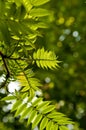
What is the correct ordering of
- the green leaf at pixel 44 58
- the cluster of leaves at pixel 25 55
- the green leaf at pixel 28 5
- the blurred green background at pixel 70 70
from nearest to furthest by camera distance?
the cluster of leaves at pixel 25 55, the green leaf at pixel 28 5, the green leaf at pixel 44 58, the blurred green background at pixel 70 70

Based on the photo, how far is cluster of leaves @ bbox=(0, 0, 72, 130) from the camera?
46.6 inches

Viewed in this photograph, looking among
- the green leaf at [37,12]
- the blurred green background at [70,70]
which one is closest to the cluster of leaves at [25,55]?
the green leaf at [37,12]

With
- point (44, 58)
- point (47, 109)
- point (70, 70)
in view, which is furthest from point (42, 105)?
point (70, 70)

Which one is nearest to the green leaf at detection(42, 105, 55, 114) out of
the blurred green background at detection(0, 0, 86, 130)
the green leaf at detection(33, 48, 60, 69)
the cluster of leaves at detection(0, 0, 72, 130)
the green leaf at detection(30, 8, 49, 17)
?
the cluster of leaves at detection(0, 0, 72, 130)

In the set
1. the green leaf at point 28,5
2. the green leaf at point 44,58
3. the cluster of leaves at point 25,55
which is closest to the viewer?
the cluster of leaves at point 25,55

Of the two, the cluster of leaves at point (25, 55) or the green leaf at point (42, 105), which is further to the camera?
the green leaf at point (42, 105)

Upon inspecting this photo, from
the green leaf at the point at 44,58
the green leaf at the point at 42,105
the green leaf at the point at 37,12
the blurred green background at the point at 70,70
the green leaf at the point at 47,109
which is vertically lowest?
the blurred green background at the point at 70,70

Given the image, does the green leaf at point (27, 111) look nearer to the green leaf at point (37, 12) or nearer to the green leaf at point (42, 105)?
the green leaf at point (42, 105)

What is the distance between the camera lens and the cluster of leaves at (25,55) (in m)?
1.18

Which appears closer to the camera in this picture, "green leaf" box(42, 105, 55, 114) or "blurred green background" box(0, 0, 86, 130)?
"green leaf" box(42, 105, 55, 114)

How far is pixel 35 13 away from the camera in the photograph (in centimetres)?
129

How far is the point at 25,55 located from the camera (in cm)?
137

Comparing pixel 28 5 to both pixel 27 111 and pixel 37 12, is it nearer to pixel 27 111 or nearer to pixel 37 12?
pixel 37 12

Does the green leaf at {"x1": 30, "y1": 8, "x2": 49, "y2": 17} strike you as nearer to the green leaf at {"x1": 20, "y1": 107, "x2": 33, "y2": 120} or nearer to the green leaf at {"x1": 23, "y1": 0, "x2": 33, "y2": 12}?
the green leaf at {"x1": 23, "y1": 0, "x2": 33, "y2": 12}
